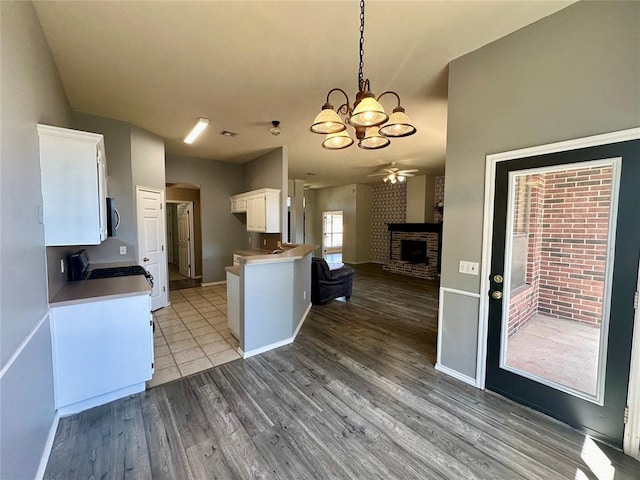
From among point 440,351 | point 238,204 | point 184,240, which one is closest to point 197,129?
point 238,204

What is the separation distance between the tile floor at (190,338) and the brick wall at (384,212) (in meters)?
6.49

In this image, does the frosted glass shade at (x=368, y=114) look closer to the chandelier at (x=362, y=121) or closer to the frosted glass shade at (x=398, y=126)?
the chandelier at (x=362, y=121)

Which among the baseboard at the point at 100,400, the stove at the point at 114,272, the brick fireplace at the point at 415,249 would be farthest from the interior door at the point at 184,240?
the brick fireplace at the point at 415,249

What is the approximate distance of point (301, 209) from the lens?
880cm

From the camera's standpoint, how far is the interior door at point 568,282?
1.77 meters

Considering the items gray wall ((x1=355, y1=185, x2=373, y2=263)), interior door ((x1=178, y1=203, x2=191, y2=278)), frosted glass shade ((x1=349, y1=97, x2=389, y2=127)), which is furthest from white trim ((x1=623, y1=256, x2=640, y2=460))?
gray wall ((x1=355, y1=185, x2=373, y2=263))

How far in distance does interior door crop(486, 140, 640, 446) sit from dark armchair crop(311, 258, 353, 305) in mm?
2973

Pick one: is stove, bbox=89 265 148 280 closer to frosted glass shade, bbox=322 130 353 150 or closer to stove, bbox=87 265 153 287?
stove, bbox=87 265 153 287

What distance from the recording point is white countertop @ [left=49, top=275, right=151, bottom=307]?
2119 millimetres

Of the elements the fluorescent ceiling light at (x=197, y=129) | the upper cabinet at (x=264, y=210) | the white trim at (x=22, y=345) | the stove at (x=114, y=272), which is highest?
the fluorescent ceiling light at (x=197, y=129)

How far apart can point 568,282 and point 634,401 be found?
0.81 m

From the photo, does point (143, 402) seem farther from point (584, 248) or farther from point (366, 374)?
point (584, 248)

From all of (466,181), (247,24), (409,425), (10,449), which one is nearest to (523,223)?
(466,181)

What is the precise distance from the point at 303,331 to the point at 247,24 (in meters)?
3.45
